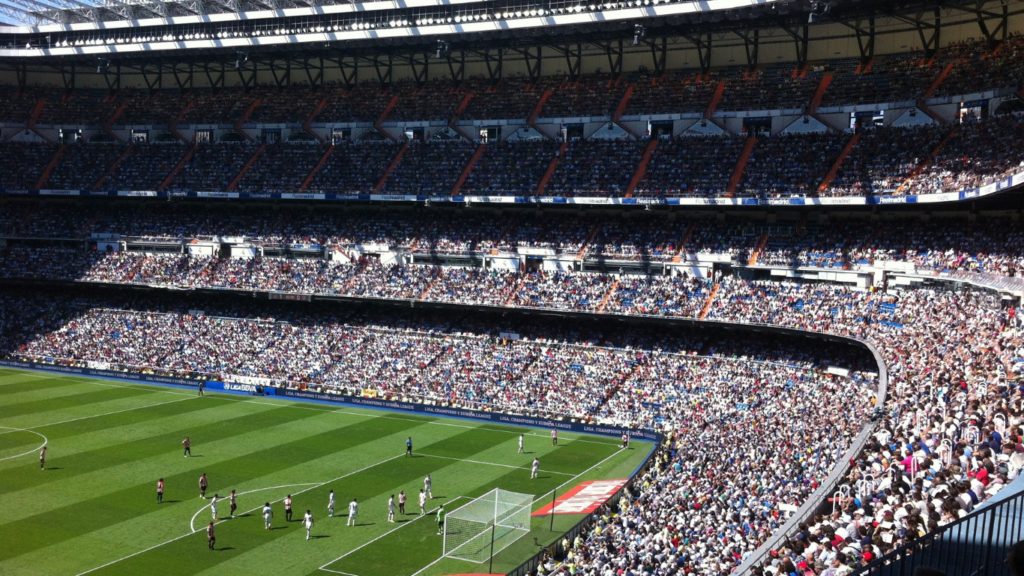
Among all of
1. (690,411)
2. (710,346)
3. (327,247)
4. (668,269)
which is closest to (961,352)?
(690,411)

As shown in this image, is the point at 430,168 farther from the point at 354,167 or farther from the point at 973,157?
the point at 973,157

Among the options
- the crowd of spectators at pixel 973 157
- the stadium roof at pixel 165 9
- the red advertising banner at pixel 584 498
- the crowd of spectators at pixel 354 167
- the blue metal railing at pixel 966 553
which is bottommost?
the red advertising banner at pixel 584 498

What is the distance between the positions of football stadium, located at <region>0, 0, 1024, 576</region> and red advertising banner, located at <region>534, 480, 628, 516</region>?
234 millimetres

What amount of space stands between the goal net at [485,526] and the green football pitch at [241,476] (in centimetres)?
45

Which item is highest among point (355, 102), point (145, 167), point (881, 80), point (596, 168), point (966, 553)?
point (355, 102)

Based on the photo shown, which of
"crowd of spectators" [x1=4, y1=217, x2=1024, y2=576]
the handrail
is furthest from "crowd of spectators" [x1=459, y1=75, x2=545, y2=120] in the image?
the handrail

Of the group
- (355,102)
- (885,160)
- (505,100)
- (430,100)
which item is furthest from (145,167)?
(885,160)

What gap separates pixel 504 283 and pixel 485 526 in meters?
28.0

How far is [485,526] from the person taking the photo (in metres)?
28.5

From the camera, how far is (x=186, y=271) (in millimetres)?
63188

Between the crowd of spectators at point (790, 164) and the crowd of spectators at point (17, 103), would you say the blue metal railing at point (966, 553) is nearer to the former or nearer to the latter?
the crowd of spectators at point (790, 164)

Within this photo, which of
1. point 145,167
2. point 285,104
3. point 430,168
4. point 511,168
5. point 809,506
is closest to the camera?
point 809,506

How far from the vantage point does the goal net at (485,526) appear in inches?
1091

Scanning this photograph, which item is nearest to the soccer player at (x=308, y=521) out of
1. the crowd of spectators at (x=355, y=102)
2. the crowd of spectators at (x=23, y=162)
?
the crowd of spectators at (x=355, y=102)
